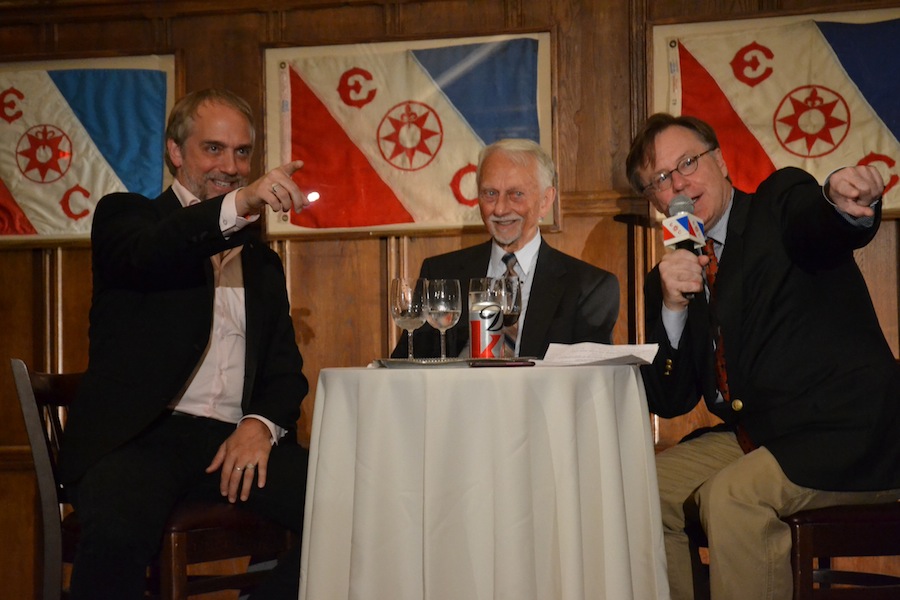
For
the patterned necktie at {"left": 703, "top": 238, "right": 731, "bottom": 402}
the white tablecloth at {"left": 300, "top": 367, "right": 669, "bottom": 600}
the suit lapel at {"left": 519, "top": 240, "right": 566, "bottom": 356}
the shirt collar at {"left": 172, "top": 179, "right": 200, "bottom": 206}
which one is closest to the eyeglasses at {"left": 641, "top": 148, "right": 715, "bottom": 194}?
the patterned necktie at {"left": 703, "top": 238, "right": 731, "bottom": 402}

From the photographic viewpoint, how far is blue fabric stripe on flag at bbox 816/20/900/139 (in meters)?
3.91

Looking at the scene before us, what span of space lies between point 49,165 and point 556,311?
2643mm

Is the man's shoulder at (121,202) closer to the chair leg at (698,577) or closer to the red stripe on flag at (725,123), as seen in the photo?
the chair leg at (698,577)

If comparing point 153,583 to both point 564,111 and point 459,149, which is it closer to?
point 459,149

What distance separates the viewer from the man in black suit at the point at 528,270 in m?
3.19

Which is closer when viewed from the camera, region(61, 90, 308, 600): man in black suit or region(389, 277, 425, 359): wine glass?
region(61, 90, 308, 600): man in black suit

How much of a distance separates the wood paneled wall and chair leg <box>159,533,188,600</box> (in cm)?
183

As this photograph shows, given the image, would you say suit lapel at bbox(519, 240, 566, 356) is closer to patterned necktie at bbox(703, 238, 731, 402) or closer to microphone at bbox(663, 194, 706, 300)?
patterned necktie at bbox(703, 238, 731, 402)

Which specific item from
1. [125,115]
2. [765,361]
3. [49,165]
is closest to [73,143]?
[49,165]

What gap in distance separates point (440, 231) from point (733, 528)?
215 centimetres

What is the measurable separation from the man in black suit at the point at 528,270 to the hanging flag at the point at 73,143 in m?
1.73

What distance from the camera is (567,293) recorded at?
3.23 m

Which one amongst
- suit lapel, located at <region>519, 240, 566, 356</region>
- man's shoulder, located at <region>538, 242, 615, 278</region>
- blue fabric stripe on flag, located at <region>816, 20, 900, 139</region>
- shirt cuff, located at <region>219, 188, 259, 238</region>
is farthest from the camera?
blue fabric stripe on flag, located at <region>816, 20, 900, 139</region>

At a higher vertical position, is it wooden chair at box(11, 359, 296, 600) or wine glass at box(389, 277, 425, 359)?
wine glass at box(389, 277, 425, 359)
